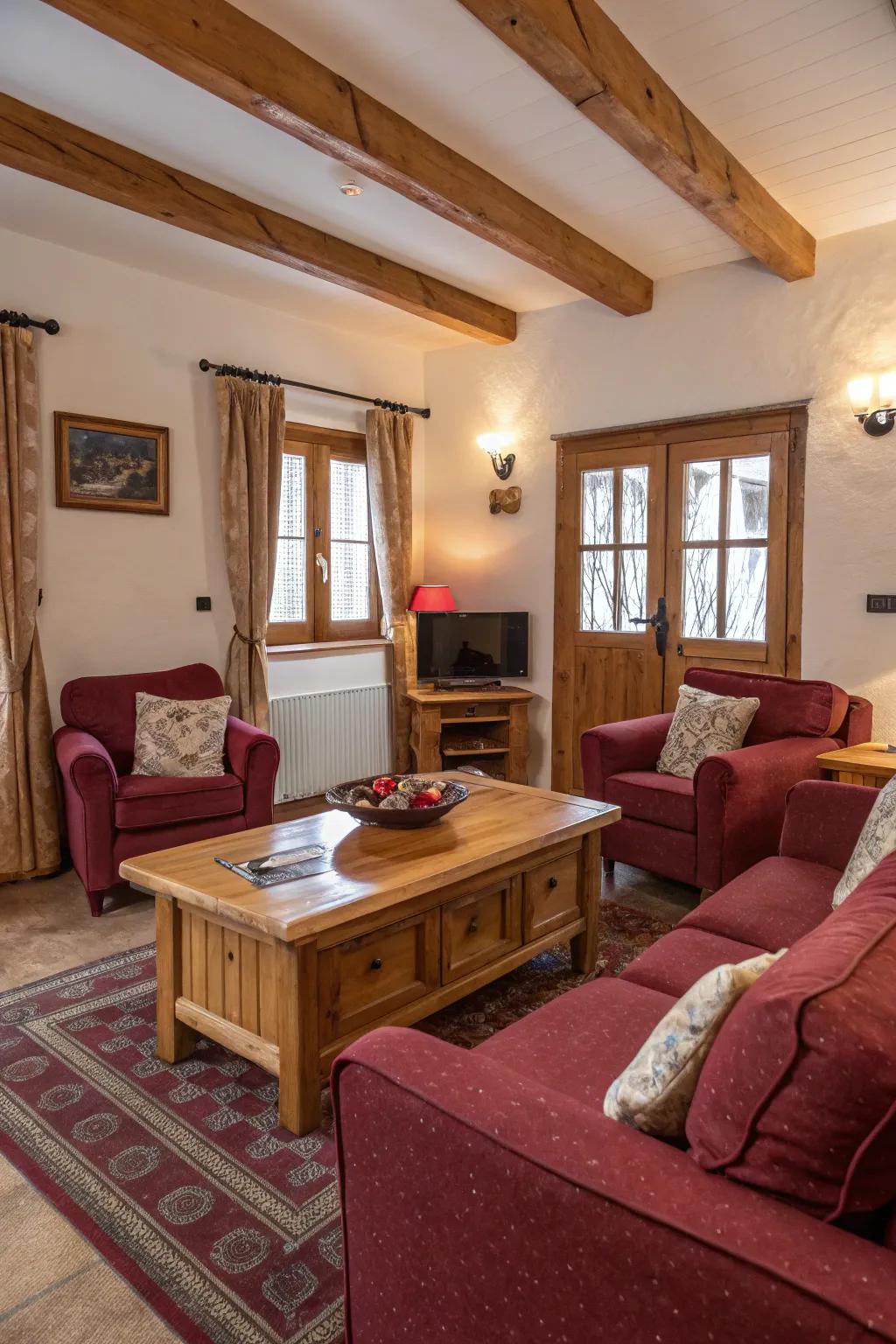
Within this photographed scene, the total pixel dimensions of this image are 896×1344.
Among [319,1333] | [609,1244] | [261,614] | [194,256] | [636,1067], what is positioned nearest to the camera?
[609,1244]

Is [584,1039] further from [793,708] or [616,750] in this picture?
[793,708]

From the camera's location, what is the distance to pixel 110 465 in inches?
166

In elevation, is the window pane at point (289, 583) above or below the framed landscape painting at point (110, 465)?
below

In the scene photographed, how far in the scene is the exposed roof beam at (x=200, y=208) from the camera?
9.87 ft

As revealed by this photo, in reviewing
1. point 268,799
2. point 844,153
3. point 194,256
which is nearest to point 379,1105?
point 268,799

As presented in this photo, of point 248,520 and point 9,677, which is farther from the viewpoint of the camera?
point 248,520

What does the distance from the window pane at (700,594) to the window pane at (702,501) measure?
0.09 metres

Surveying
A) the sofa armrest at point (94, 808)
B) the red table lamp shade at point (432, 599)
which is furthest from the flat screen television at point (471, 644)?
the sofa armrest at point (94, 808)

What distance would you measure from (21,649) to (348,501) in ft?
7.49

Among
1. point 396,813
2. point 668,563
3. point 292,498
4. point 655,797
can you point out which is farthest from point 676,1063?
point 292,498

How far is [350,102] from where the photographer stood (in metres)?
2.84

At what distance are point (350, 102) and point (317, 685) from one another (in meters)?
3.03

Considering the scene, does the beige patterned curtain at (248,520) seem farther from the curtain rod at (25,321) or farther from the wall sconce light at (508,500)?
the wall sconce light at (508,500)

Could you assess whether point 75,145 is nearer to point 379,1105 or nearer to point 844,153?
point 844,153
